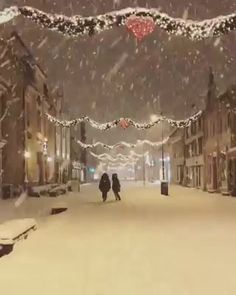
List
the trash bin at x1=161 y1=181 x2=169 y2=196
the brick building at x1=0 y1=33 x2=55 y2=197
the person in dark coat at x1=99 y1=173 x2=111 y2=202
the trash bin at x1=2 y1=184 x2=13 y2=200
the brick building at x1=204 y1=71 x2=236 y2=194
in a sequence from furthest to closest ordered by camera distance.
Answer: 1. the brick building at x1=204 y1=71 x2=236 y2=194
2. the trash bin at x1=161 y1=181 x2=169 y2=196
3. the brick building at x1=0 y1=33 x2=55 y2=197
4. the trash bin at x1=2 y1=184 x2=13 y2=200
5. the person in dark coat at x1=99 y1=173 x2=111 y2=202

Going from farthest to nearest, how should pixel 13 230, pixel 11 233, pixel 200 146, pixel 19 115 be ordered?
pixel 200 146 < pixel 19 115 < pixel 13 230 < pixel 11 233

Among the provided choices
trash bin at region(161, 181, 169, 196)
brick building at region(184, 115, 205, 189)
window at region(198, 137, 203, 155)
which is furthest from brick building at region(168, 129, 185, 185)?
trash bin at region(161, 181, 169, 196)

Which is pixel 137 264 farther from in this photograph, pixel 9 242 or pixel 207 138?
pixel 207 138

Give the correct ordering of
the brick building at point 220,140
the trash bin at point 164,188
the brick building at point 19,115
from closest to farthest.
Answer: the brick building at point 19,115, the trash bin at point 164,188, the brick building at point 220,140

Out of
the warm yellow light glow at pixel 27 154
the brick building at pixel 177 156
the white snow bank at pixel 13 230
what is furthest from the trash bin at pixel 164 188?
the brick building at pixel 177 156

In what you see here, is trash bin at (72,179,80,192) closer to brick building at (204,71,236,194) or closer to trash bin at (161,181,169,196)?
trash bin at (161,181,169,196)

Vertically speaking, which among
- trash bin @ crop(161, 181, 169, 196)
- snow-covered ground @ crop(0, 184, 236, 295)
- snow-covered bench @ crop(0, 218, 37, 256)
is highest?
trash bin @ crop(161, 181, 169, 196)

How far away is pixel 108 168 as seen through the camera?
189625 mm

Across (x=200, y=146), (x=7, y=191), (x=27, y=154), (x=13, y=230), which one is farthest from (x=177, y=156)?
(x=13, y=230)

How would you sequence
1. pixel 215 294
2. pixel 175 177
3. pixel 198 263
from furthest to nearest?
pixel 175 177 < pixel 198 263 < pixel 215 294

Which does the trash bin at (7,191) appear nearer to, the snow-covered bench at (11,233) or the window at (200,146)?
the snow-covered bench at (11,233)

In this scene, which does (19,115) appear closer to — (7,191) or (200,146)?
(7,191)

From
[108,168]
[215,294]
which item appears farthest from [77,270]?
[108,168]

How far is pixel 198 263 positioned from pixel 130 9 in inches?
195
